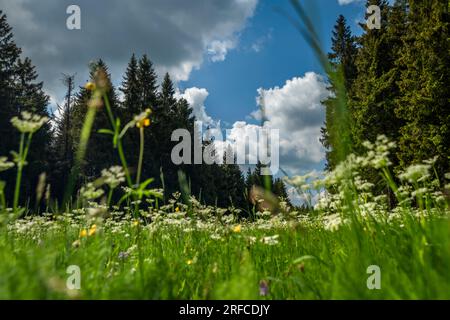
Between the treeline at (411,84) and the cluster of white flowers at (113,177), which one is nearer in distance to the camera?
the cluster of white flowers at (113,177)

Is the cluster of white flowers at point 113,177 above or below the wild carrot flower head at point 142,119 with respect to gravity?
below

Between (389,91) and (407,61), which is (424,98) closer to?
(407,61)

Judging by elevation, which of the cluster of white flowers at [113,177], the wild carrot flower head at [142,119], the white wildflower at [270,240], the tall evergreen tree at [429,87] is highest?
the tall evergreen tree at [429,87]

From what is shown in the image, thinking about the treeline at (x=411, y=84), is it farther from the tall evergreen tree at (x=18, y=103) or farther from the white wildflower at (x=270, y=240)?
the tall evergreen tree at (x=18, y=103)

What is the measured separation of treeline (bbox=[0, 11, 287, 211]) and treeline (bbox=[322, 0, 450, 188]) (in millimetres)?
12510

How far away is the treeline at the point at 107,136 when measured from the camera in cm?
3084

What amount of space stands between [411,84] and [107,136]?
23955 millimetres

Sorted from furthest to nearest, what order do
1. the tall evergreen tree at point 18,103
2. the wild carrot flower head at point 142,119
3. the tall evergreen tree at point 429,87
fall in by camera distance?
the tall evergreen tree at point 18,103
the tall evergreen tree at point 429,87
the wild carrot flower head at point 142,119

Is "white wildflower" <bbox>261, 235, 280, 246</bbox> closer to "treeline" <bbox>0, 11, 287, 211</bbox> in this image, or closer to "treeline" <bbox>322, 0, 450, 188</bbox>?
"treeline" <bbox>322, 0, 450, 188</bbox>

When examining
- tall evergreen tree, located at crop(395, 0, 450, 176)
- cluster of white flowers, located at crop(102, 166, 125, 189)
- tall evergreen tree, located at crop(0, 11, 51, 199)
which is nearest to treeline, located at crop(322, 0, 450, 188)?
tall evergreen tree, located at crop(395, 0, 450, 176)

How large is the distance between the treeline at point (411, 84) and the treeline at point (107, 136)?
41.0 ft

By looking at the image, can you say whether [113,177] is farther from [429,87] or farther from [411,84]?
[411,84]

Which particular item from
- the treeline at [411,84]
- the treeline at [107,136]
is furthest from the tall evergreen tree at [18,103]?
the treeline at [411,84]
